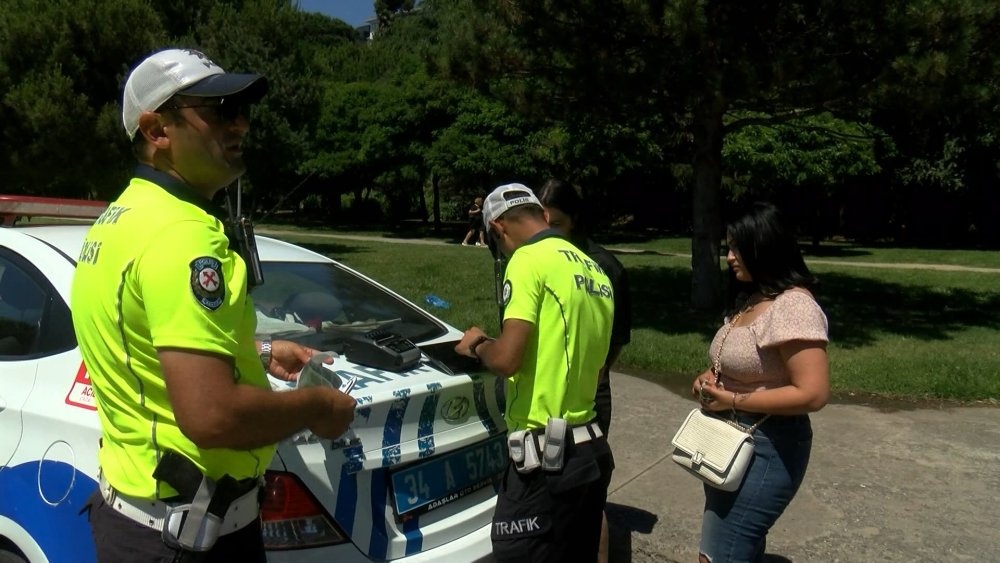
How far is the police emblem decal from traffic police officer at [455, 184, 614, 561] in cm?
125

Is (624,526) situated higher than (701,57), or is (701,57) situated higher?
(701,57)

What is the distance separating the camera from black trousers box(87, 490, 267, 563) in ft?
5.87

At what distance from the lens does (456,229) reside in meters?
32.9

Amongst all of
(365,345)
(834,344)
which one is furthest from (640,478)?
(834,344)

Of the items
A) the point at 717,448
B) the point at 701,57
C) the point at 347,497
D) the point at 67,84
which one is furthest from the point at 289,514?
the point at 67,84

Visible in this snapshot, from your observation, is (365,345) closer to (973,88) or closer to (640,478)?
(640,478)

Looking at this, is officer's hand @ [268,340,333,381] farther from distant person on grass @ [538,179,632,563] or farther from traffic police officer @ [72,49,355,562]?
distant person on grass @ [538,179,632,563]

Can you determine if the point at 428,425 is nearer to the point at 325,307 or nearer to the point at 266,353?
the point at 266,353

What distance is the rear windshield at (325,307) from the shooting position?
3.63 m

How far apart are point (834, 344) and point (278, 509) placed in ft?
26.2

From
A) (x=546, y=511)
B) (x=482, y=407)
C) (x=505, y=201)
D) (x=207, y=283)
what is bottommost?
(x=546, y=511)

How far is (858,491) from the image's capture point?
198 inches

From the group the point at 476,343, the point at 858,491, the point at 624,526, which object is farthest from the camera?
the point at 858,491

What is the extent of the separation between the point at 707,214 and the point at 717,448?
Result: 29.2ft
